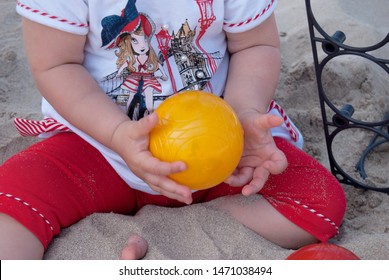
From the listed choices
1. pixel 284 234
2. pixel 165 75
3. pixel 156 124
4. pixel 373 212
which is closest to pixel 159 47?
pixel 165 75

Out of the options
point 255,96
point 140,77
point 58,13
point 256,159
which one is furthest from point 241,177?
point 58,13

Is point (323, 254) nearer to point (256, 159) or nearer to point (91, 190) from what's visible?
point (256, 159)

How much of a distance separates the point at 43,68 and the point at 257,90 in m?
0.41

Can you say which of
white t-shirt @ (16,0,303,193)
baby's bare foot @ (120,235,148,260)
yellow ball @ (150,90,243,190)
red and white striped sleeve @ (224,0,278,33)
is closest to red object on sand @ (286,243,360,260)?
yellow ball @ (150,90,243,190)

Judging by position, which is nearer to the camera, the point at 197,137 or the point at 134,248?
the point at 197,137

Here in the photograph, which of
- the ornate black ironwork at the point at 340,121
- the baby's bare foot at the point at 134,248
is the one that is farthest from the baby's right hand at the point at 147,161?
the ornate black ironwork at the point at 340,121

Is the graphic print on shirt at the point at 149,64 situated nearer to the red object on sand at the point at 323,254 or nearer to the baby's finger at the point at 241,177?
the baby's finger at the point at 241,177

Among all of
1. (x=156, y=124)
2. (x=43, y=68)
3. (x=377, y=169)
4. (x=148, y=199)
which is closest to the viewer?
→ (x=156, y=124)

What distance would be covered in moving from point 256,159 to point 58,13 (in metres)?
0.44

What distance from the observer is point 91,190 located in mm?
1309

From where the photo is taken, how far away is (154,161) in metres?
1.06

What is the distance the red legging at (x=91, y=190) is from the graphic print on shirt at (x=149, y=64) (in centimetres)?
13

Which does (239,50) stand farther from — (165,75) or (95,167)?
(95,167)

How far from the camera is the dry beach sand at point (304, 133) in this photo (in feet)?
4.05
